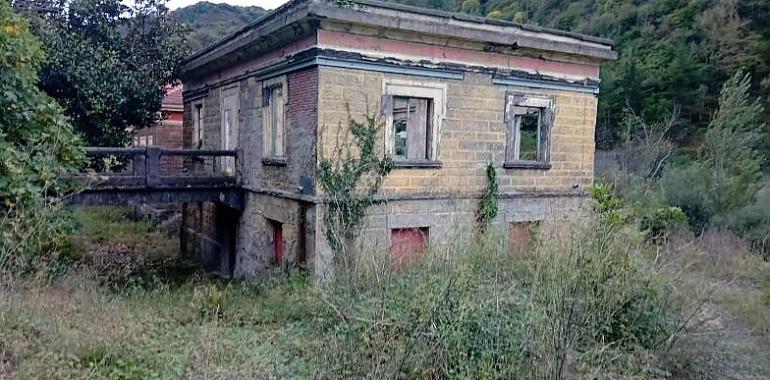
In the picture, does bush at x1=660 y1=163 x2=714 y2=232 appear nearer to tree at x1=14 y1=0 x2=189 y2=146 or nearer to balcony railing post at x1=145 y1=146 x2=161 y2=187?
balcony railing post at x1=145 y1=146 x2=161 y2=187

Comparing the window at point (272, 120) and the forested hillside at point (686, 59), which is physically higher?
the forested hillside at point (686, 59)

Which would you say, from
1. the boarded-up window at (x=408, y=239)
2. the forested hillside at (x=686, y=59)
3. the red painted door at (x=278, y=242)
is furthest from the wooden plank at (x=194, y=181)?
the forested hillside at (x=686, y=59)

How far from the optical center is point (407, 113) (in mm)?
10961

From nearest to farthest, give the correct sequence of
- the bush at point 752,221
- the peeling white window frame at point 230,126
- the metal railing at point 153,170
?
the metal railing at point 153,170, the peeling white window frame at point 230,126, the bush at point 752,221

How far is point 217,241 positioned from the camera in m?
14.6

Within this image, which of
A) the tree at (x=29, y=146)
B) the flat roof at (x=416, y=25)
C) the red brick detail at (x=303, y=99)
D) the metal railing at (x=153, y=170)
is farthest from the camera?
the metal railing at (x=153, y=170)

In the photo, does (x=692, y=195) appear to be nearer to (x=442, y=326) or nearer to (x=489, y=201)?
(x=489, y=201)

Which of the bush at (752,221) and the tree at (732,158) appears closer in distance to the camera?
the bush at (752,221)

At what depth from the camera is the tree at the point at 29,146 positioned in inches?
307

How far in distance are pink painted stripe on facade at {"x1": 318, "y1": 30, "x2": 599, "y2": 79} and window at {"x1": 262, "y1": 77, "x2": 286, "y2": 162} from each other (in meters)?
2.03

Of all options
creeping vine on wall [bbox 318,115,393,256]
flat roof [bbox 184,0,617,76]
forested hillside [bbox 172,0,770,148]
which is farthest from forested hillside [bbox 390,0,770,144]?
creeping vine on wall [bbox 318,115,393,256]

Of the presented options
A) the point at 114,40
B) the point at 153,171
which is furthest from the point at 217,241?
the point at 114,40

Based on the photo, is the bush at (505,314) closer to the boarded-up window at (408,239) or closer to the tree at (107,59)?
the boarded-up window at (408,239)

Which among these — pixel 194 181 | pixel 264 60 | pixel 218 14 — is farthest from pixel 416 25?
pixel 218 14
